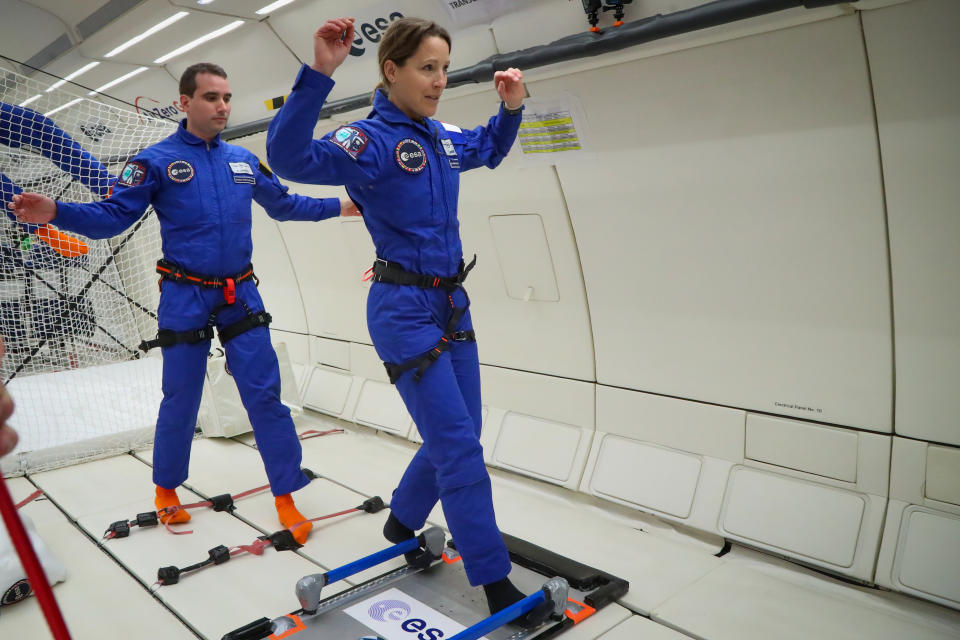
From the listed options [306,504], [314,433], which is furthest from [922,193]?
[314,433]

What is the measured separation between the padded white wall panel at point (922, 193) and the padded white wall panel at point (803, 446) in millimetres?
227

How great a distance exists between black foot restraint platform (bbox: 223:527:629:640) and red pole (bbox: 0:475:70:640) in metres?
1.49

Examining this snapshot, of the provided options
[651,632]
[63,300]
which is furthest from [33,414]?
[651,632]

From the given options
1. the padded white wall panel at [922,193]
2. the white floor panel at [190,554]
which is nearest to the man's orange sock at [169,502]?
the white floor panel at [190,554]

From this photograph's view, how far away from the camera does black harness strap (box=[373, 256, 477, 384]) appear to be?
7.91 feet

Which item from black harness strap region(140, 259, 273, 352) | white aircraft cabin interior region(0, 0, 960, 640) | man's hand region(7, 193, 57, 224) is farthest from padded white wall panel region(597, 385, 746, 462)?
man's hand region(7, 193, 57, 224)

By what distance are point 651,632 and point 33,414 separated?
4442 mm

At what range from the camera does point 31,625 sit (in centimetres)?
271

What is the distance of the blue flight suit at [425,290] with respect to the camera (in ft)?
7.75

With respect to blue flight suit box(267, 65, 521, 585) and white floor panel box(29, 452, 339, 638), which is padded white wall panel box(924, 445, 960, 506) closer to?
blue flight suit box(267, 65, 521, 585)

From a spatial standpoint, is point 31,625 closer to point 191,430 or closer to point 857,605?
point 191,430

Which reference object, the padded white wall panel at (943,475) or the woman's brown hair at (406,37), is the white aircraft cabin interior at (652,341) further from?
the woman's brown hair at (406,37)

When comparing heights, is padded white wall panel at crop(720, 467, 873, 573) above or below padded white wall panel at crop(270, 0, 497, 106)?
below

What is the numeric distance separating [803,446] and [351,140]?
87.7 inches
